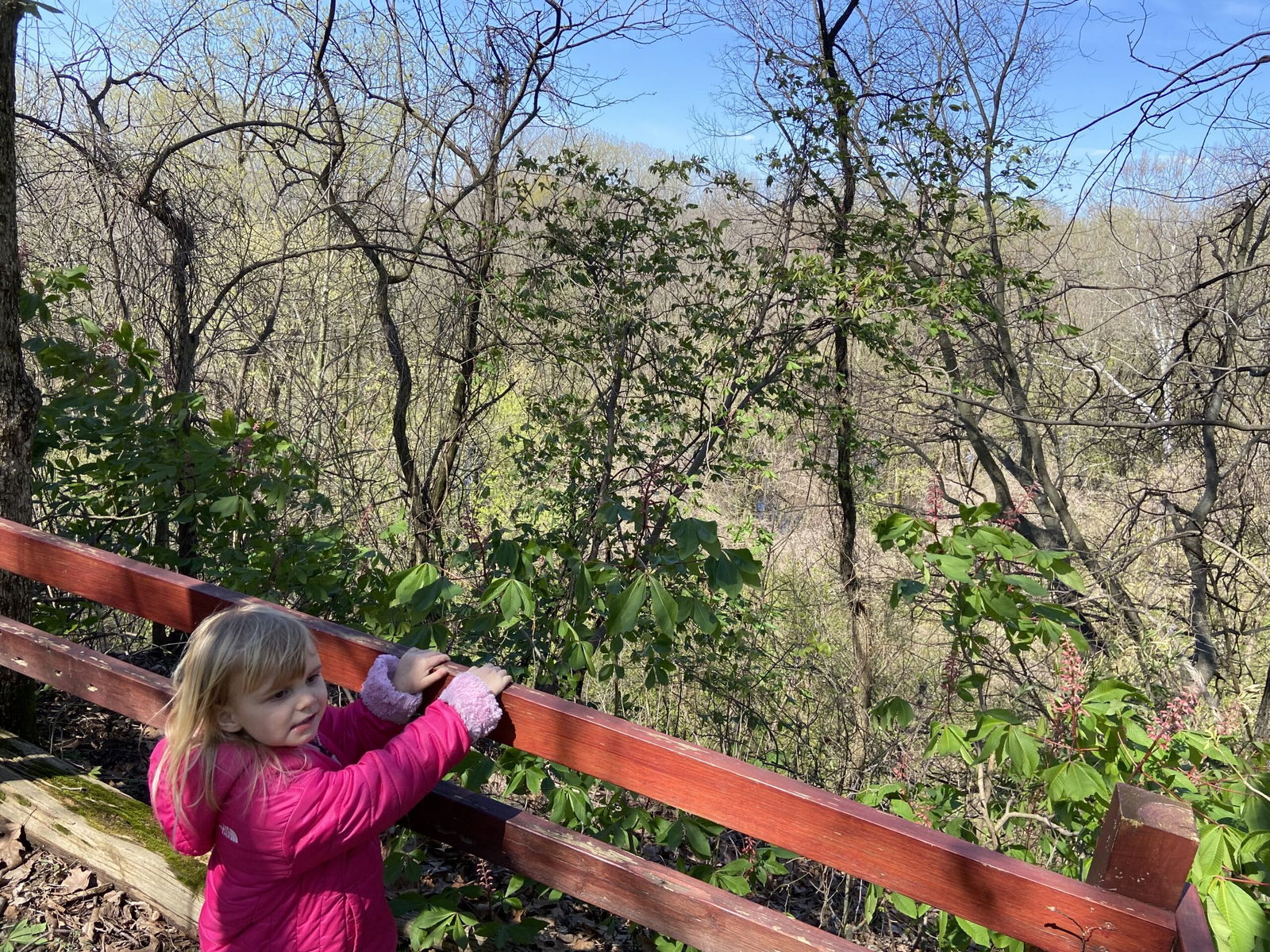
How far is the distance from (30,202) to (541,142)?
12.0 feet

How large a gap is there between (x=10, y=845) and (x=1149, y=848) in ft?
10.1

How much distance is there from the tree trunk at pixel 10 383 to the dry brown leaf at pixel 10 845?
0.69 meters

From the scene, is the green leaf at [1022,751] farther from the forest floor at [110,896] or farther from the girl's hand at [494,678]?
the girl's hand at [494,678]

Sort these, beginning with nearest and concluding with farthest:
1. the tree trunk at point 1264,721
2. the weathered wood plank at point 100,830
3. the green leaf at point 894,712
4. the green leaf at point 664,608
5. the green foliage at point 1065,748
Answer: the green foliage at point 1065,748
the green leaf at point 664,608
the weathered wood plank at point 100,830
the green leaf at point 894,712
the tree trunk at point 1264,721

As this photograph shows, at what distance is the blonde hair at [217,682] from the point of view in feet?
5.75

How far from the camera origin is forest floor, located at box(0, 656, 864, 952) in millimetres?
2584

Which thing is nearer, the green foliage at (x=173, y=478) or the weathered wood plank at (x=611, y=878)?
the weathered wood plank at (x=611, y=878)

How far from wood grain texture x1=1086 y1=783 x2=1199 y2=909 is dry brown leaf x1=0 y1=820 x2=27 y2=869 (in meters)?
2.95

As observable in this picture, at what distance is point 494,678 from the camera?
6.40ft

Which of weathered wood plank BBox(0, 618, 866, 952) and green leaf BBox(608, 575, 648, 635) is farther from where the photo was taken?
green leaf BBox(608, 575, 648, 635)

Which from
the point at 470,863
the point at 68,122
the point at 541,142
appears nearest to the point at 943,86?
the point at 541,142

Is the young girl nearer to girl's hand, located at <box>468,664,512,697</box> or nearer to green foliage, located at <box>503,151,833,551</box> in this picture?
girl's hand, located at <box>468,664,512,697</box>

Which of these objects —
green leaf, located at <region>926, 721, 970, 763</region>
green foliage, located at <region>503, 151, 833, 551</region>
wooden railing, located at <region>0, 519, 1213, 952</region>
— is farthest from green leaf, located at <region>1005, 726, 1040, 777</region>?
green foliage, located at <region>503, 151, 833, 551</region>

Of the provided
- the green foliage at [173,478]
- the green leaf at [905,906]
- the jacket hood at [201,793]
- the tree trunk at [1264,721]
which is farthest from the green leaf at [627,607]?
the tree trunk at [1264,721]
